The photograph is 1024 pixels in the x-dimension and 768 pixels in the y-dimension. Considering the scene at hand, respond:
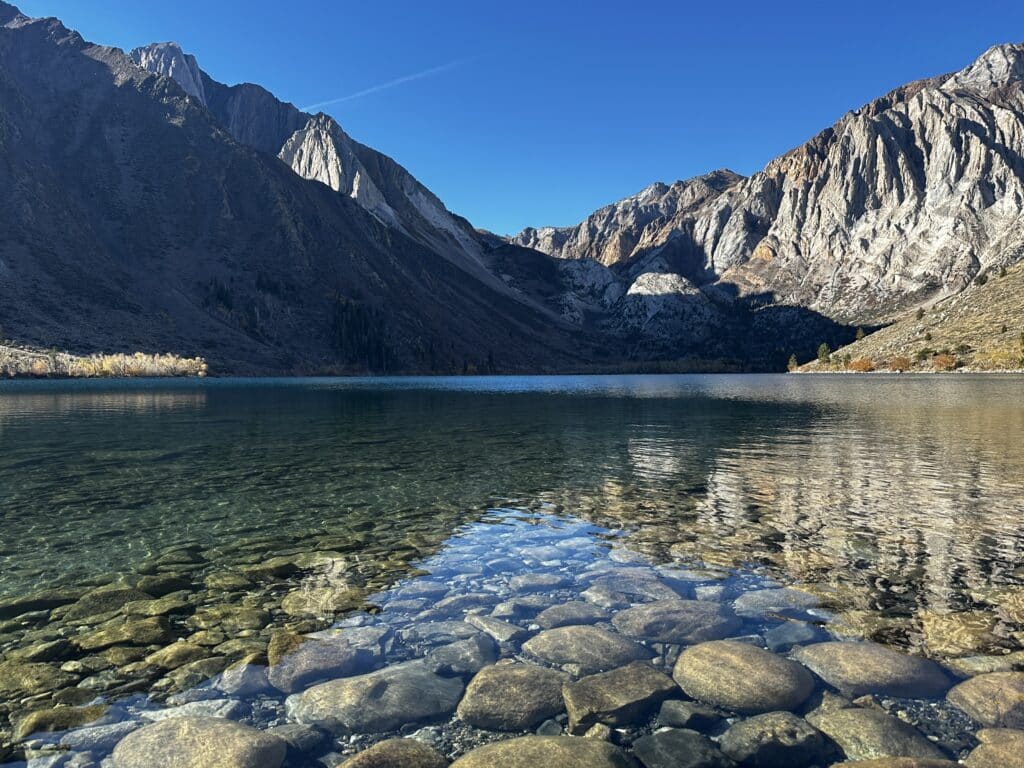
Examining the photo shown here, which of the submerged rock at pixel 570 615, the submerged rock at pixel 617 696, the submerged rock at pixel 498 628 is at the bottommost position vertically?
the submerged rock at pixel 570 615

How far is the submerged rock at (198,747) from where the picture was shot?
7594 mm

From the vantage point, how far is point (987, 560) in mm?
15750

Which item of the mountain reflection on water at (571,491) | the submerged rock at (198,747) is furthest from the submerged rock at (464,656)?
the mountain reflection on water at (571,491)

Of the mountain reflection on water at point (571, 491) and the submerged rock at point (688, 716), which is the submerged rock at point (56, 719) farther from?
the submerged rock at point (688, 716)

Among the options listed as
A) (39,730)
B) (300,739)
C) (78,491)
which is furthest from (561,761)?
(78,491)

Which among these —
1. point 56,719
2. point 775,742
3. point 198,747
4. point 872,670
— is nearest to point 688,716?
point 775,742

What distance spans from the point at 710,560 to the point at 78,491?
82.2ft

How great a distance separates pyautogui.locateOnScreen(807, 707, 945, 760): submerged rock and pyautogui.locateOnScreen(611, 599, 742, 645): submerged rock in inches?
114

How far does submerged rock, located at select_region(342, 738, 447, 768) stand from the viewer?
7.53m

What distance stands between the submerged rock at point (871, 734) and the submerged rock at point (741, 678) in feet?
1.83

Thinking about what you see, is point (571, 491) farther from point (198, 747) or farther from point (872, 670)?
point (198, 747)

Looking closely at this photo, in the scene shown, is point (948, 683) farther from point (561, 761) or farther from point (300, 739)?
point (300, 739)

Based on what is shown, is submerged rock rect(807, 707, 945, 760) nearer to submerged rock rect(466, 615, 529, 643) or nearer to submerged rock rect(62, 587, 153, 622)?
submerged rock rect(466, 615, 529, 643)

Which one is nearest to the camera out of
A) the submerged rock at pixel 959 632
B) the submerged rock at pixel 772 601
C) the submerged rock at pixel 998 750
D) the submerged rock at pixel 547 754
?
the submerged rock at pixel 998 750
